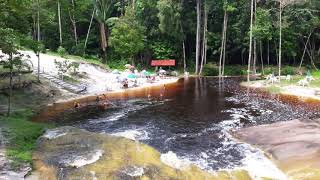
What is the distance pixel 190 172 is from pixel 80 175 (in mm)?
4960

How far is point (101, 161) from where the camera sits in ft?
61.4

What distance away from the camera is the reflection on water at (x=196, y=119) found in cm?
2295

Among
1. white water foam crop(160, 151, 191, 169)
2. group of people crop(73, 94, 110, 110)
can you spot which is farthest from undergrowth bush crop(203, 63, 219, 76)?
white water foam crop(160, 151, 191, 169)

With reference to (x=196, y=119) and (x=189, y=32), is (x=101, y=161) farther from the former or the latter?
(x=189, y=32)

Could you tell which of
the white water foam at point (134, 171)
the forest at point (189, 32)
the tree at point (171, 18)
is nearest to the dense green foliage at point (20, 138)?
the white water foam at point (134, 171)

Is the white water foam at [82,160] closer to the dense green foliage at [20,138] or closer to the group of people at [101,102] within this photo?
the dense green foliage at [20,138]

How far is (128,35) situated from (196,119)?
3530 cm

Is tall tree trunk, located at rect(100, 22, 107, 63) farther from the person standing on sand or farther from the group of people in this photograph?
the group of people

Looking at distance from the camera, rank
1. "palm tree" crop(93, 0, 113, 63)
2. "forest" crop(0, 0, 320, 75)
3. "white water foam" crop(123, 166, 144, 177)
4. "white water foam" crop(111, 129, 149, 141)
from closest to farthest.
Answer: "white water foam" crop(123, 166, 144, 177), "white water foam" crop(111, 129, 149, 141), "forest" crop(0, 0, 320, 75), "palm tree" crop(93, 0, 113, 63)

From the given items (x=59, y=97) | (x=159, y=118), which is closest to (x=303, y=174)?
(x=159, y=118)

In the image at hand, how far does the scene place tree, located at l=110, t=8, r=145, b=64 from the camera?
6544cm

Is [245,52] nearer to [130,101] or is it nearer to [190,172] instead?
[130,101]

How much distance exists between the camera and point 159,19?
65938 millimetres

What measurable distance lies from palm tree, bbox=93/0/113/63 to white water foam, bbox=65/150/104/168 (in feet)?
171
